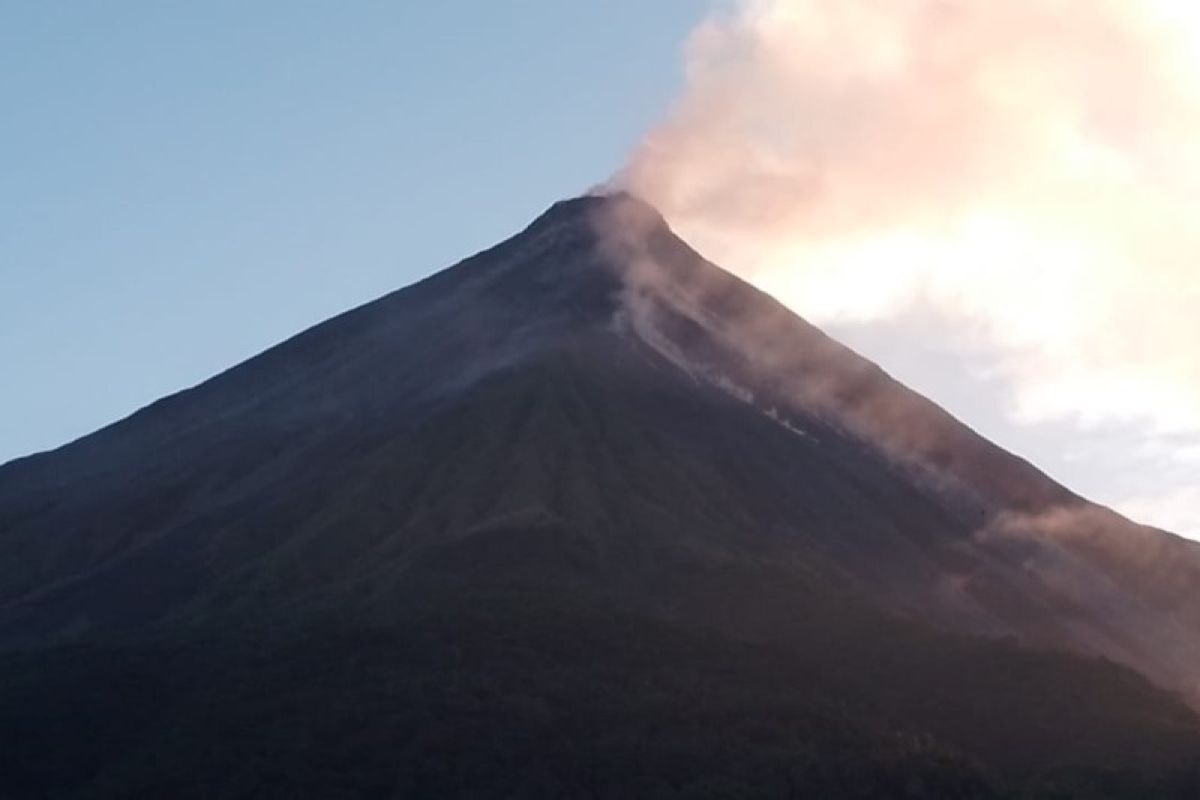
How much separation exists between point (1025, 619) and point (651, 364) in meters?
24.5

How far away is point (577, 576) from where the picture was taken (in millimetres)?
75625

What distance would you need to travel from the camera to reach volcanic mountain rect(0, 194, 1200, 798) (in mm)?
60125

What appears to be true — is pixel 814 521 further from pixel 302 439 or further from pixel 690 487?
pixel 302 439

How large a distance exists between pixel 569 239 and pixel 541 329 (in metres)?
12.7

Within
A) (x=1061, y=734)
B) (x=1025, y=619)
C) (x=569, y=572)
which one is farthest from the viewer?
(x=1025, y=619)

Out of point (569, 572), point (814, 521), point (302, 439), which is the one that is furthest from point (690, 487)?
point (302, 439)

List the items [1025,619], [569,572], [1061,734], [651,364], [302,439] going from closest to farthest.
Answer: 1. [1061,734]
2. [569,572]
3. [1025,619]
4. [302,439]
5. [651,364]

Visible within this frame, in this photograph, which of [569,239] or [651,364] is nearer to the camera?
[651,364]

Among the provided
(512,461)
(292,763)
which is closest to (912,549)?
(512,461)

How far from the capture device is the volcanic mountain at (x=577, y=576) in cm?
6012

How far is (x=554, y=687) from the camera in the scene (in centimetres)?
6425

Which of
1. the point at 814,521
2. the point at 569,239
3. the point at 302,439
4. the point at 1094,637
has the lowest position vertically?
the point at 1094,637

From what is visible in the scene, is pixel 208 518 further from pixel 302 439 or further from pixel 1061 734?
pixel 1061 734

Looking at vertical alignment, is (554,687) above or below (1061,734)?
above
